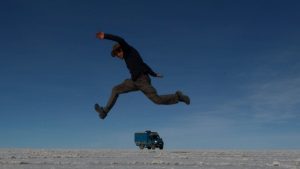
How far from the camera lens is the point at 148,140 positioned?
54219 millimetres

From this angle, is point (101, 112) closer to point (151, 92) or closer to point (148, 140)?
point (151, 92)

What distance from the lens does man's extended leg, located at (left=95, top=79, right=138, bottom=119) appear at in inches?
446

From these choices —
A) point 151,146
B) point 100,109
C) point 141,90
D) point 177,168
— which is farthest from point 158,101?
point 151,146

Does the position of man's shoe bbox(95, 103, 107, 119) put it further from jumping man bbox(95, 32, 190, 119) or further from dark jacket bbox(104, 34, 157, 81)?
dark jacket bbox(104, 34, 157, 81)

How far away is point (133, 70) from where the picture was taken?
36.1 ft

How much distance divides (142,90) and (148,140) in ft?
142

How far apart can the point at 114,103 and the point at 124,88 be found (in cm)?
63

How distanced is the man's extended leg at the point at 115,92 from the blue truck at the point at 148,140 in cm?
4130

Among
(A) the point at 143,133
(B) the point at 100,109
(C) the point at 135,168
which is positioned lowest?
(C) the point at 135,168

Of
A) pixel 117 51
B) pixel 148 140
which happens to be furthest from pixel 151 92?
pixel 148 140

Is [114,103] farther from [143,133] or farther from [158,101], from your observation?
[143,133]

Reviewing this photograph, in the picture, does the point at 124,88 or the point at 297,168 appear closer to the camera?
the point at 297,168

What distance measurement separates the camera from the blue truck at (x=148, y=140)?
53.4 m

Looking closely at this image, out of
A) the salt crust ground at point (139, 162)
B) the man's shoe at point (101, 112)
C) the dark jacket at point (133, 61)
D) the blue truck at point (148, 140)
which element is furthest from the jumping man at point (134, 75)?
the blue truck at point (148, 140)
